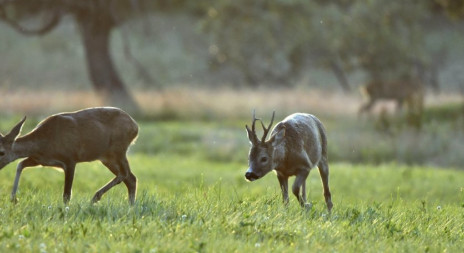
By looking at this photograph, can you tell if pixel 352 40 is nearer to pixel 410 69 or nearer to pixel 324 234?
pixel 410 69

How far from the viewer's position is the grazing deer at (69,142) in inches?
364

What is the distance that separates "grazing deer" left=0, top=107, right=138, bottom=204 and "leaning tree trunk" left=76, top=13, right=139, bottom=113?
21574mm

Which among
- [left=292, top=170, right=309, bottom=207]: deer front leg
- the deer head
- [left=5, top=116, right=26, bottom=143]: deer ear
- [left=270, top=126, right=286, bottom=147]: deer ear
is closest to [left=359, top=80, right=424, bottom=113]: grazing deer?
[left=292, top=170, right=309, bottom=207]: deer front leg

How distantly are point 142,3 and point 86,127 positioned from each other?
22549mm

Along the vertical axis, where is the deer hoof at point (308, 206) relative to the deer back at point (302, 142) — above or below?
below

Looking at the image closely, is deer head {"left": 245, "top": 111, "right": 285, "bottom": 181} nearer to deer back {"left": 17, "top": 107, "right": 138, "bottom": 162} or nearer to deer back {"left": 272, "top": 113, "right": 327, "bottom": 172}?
deer back {"left": 272, "top": 113, "right": 327, "bottom": 172}

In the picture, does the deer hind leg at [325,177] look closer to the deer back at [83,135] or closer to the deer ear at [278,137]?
the deer ear at [278,137]

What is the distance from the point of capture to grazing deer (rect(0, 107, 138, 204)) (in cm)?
924

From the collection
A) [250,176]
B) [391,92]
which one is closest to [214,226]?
[250,176]

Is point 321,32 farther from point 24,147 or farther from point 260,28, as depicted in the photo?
point 24,147

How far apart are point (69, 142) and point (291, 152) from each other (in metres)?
2.31

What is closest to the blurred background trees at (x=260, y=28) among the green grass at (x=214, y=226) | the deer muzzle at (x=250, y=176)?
the green grass at (x=214, y=226)

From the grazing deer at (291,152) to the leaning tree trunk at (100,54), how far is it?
70.4 ft

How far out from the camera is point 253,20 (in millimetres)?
27797
